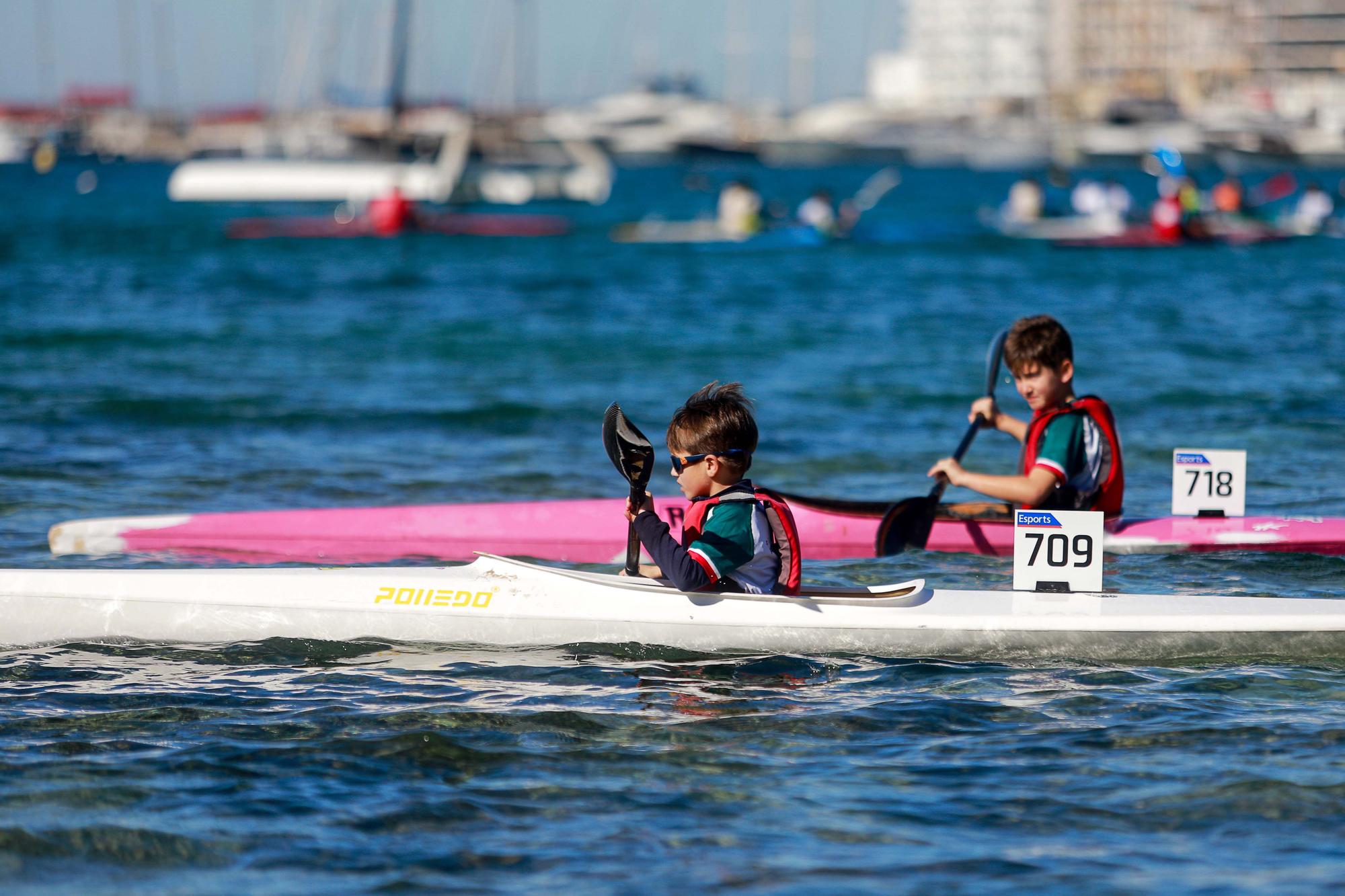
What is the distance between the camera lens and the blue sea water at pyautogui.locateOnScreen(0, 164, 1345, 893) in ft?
12.4

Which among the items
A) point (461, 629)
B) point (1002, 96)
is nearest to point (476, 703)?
point (461, 629)

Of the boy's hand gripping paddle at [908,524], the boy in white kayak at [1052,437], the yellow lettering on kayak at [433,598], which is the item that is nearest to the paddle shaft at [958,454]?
the boy's hand gripping paddle at [908,524]

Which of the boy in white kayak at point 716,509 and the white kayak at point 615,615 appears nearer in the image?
the boy in white kayak at point 716,509

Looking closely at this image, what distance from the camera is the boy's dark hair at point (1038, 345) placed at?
6.03 metres

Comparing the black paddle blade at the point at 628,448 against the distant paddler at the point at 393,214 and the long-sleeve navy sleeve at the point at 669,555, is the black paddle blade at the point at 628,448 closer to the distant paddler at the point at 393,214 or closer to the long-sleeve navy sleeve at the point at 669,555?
the long-sleeve navy sleeve at the point at 669,555

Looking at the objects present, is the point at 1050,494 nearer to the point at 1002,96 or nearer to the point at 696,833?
the point at 696,833

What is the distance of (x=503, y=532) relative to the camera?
7270 millimetres

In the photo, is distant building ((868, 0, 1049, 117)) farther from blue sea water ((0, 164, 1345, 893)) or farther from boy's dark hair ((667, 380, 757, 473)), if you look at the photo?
boy's dark hair ((667, 380, 757, 473))

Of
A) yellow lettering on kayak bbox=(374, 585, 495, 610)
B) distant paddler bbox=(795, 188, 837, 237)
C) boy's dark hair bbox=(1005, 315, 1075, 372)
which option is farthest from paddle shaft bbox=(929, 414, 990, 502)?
distant paddler bbox=(795, 188, 837, 237)

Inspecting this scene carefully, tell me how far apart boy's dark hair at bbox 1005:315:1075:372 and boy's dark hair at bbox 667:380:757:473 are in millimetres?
1714

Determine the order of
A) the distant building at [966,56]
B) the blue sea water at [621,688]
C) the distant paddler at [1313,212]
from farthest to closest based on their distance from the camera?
the distant building at [966,56]
the distant paddler at [1313,212]
the blue sea water at [621,688]

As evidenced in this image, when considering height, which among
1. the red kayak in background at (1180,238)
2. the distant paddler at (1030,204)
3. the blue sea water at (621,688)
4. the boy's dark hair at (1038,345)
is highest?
the distant paddler at (1030,204)

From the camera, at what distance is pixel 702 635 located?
5.14 metres

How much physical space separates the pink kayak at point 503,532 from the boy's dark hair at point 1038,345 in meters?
1.10
